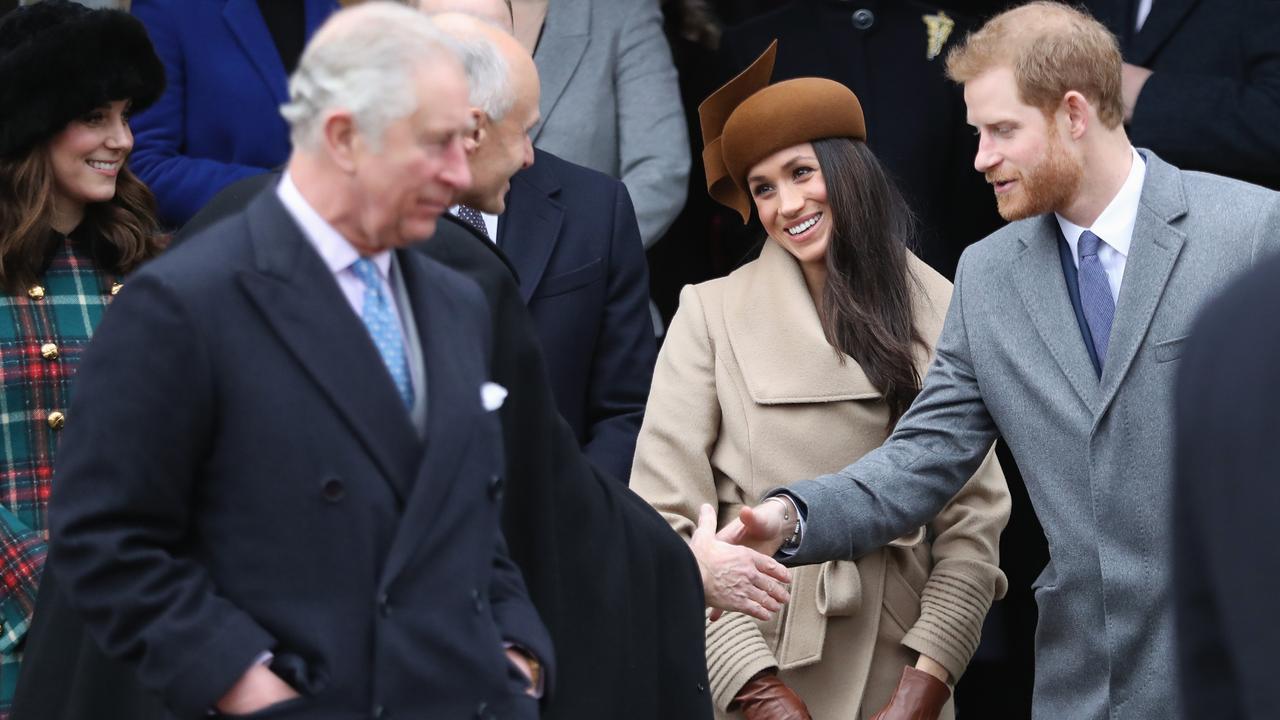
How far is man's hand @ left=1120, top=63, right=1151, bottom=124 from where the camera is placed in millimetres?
4941

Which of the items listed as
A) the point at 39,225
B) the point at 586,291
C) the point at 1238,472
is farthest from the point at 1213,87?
the point at 1238,472

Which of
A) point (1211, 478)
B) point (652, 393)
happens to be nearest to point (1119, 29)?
point (652, 393)

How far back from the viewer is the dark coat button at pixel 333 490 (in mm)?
2346

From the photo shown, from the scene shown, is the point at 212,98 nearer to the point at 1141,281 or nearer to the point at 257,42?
the point at 257,42

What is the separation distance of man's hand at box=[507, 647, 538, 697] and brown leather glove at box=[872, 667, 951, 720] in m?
1.67

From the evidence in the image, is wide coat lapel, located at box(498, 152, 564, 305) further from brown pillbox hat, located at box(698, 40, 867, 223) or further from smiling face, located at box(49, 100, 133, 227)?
smiling face, located at box(49, 100, 133, 227)

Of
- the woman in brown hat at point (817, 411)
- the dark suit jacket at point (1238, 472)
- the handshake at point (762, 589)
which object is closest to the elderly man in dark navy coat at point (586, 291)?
the woman in brown hat at point (817, 411)

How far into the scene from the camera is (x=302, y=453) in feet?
7.69

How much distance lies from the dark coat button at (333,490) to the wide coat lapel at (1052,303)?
182cm

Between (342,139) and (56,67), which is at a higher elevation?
(342,139)

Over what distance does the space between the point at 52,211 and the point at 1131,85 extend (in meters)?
2.69

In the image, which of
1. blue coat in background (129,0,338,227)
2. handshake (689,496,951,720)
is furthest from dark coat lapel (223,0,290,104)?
handshake (689,496,951,720)

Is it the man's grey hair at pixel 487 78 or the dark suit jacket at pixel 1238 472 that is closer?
the dark suit jacket at pixel 1238 472

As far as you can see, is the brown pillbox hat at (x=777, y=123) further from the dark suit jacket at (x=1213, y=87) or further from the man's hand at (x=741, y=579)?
the man's hand at (x=741, y=579)
